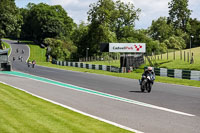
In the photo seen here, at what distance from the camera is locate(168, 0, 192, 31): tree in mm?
124750

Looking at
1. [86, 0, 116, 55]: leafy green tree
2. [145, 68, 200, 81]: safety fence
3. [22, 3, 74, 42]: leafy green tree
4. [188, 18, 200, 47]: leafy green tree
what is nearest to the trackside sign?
[145, 68, 200, 81]: safety fence

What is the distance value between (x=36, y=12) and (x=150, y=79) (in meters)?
113

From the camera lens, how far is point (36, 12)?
12644cm

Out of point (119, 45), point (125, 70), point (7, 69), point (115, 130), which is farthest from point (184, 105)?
point (119, 45)

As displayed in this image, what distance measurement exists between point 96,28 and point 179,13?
50374mm

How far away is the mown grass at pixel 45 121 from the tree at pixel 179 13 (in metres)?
119

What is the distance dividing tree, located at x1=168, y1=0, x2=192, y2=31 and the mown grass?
390 feet

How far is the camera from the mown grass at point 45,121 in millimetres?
8133

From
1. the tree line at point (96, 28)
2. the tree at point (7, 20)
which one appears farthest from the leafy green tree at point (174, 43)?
the tree at point (7, 20)

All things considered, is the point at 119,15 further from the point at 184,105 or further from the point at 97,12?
the point at 184,105

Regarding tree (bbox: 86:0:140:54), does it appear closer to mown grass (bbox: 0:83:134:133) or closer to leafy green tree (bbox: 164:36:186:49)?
leafy green tree (bbox: 164:36:186:49)

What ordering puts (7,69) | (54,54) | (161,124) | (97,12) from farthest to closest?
(54,54)
(97,12)
(7,69)
(161,124)

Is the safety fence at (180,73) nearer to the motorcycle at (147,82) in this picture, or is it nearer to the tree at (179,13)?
the motorcycle at (147,82)

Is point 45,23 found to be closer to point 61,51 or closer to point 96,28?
point 61,51
